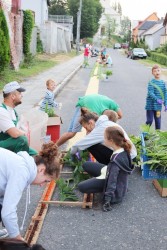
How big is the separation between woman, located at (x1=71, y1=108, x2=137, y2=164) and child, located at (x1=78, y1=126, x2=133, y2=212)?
0.43 metres

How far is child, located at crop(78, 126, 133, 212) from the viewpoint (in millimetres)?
4863

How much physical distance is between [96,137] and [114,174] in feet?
2.53

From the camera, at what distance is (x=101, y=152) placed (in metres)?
5.62

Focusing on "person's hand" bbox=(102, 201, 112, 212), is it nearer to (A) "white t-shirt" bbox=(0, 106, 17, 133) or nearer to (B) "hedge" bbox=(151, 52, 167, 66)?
(A) "white t-shirt" bbox=(0, 106, 17, 133)

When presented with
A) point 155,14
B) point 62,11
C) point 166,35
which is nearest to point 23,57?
point 166,35

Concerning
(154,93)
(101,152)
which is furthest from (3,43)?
(101,152)

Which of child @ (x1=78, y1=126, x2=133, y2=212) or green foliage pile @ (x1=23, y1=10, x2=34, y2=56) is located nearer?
child @ (x1=78, y1=126, x2=133, y2=212)

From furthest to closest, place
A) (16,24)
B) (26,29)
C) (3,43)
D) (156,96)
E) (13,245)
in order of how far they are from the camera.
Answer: (26,29) → (16,24) → (3,43) → (156,96) → (13,245)

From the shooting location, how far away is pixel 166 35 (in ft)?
222

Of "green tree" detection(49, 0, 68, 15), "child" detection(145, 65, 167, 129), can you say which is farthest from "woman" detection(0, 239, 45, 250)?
"green tree" detection(49, 0, 68, 15)

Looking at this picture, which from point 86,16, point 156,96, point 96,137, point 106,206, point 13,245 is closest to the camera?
point 13,245

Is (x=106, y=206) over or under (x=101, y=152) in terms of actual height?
under

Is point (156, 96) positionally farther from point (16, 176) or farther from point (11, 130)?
point (16, 176)

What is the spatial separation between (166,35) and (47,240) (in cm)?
6756
